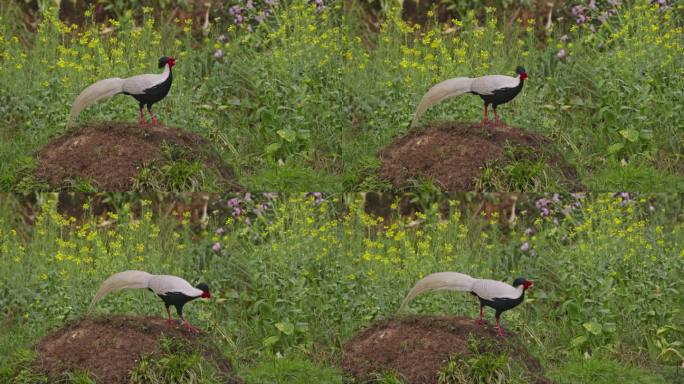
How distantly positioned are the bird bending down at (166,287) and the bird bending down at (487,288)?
2323mm

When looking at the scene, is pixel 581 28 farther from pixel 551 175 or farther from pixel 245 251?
pixel 245 251

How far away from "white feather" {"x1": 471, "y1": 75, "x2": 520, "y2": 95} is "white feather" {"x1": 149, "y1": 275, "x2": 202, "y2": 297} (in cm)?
359

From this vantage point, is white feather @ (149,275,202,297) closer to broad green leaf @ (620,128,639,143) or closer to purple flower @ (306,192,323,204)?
purple flower @ (306,192,323,204)

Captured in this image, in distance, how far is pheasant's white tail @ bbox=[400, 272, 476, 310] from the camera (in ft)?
38.7

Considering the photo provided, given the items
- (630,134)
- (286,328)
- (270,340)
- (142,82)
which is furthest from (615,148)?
(142,82)

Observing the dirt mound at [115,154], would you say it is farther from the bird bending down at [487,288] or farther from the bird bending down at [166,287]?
the bird bending down at [487,288]

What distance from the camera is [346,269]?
12.7m

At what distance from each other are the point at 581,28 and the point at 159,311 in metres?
6.29

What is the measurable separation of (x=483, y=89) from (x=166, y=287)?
12.7 ft

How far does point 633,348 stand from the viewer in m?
12.6

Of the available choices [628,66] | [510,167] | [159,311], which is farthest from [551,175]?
[159,311]

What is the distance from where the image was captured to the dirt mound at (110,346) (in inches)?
434

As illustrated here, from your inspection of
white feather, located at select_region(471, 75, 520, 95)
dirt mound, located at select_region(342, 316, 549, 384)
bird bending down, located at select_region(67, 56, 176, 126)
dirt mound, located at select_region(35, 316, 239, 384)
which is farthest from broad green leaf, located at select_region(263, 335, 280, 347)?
white feather, located at select_region(471, 75, 520, 95)

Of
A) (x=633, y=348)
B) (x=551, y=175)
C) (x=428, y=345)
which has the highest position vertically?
(x=551, y=175)
